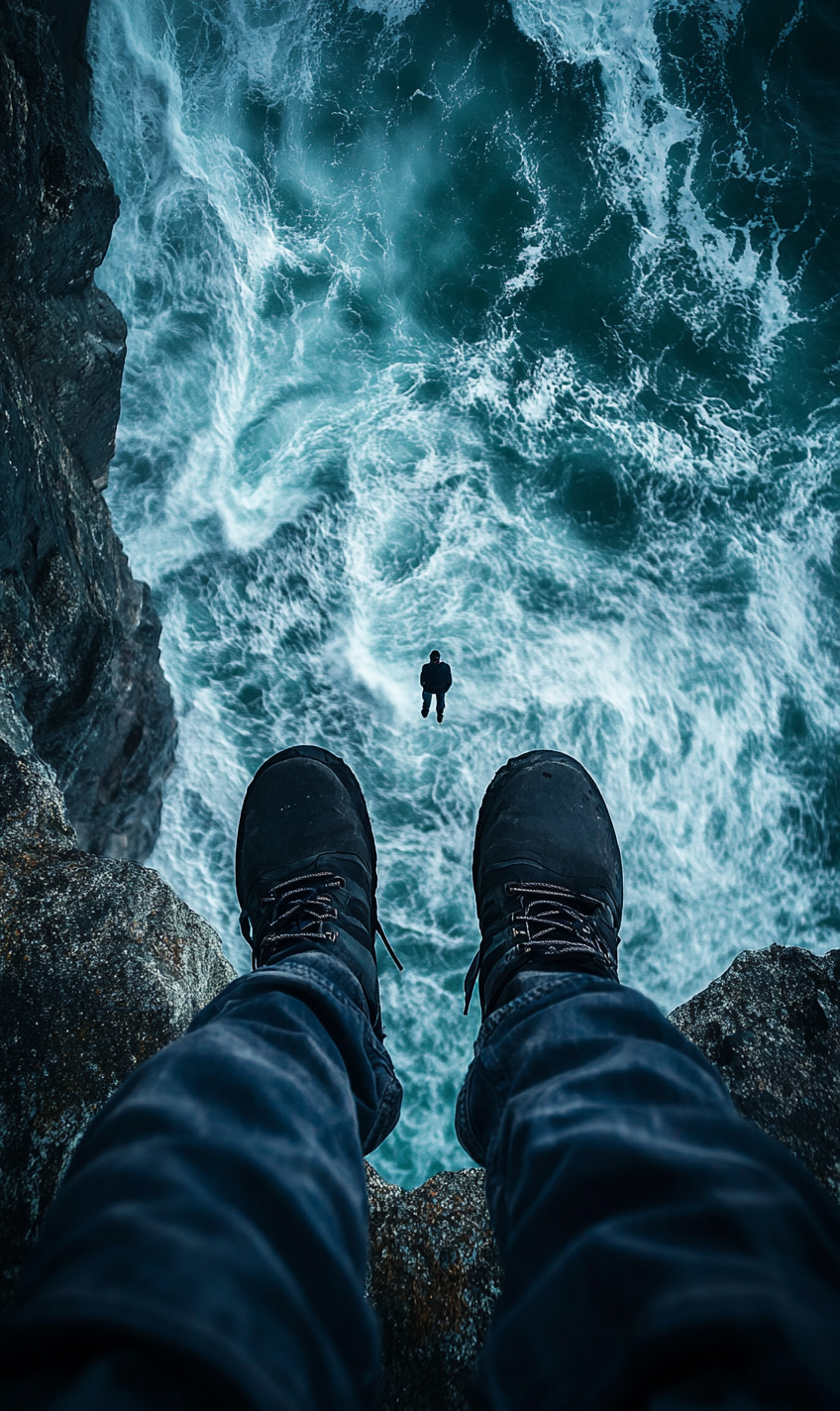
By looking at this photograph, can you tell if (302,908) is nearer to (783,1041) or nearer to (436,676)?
(783,1041)

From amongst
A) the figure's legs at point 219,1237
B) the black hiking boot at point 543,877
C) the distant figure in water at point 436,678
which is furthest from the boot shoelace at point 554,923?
the distant figure in water at point 436,678

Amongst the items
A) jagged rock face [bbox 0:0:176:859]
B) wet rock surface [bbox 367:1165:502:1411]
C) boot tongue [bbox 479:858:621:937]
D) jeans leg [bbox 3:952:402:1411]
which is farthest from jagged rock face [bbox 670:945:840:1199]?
jagged rock face [bbox 0:0:176:859]

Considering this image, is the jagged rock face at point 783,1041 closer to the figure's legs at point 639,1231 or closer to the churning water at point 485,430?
the figure's legs at point 639,1231

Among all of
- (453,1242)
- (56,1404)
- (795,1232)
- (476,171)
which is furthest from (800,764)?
(476,171)

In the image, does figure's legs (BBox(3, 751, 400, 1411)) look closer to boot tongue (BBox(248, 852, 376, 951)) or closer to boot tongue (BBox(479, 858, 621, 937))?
boot tongue (BBox(248, 852, 376, 951))

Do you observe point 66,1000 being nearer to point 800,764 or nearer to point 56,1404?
point 56,1404

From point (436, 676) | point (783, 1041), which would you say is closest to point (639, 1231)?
point (783, 1041)
